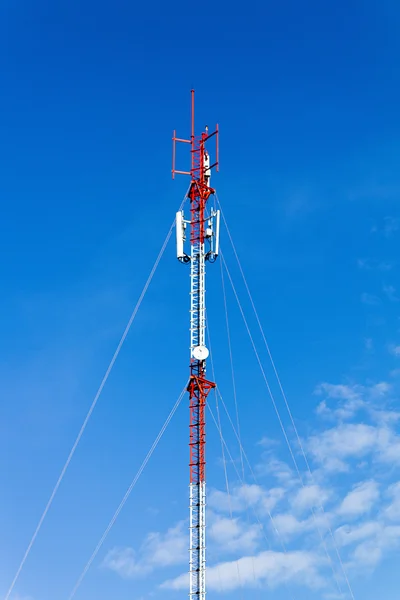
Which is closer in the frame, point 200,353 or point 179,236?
point 200,353

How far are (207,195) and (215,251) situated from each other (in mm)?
4724

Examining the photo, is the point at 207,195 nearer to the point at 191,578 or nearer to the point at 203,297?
the point at 203,297

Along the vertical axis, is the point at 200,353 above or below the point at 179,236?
below

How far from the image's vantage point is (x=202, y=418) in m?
69.6

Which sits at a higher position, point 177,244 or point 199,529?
point 177,244

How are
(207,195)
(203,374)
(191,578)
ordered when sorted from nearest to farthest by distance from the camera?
(191,578), (203,374), (207,195)

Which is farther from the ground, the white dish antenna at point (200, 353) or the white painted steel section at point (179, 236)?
the white painted steel section at point (179, 236)

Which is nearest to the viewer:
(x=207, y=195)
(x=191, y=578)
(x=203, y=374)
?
(x=191, y=578)

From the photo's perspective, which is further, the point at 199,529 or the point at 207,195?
the point at 207,195

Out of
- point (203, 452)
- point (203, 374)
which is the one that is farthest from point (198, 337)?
point (203, 452)

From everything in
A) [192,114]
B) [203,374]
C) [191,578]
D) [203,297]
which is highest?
[192,114]

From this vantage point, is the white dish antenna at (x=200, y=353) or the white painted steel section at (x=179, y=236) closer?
the white dish antenna at (x=200, y=353)

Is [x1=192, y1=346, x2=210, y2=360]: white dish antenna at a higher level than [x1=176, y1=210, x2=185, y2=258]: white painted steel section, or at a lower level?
lower

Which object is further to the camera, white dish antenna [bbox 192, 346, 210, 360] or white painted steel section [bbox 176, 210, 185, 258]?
white painted steel section [bbox 176, 210, 185, 258]
